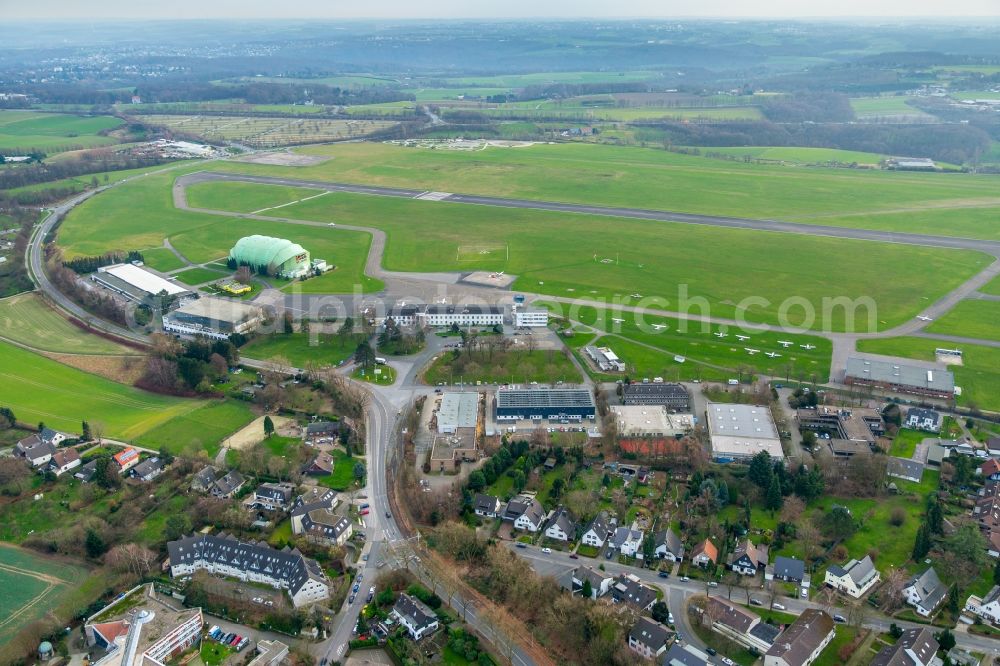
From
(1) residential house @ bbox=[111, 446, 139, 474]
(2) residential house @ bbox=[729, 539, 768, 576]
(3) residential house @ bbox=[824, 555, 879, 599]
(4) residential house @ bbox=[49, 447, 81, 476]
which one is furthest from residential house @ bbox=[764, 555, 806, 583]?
(4) residential house @ bbox=[49, 447, 81, 476]

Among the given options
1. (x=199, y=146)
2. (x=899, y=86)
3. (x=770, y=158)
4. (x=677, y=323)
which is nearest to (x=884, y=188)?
(x=770, y=158)

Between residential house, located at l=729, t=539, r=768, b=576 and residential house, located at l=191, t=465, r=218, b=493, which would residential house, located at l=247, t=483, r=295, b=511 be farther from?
residential house, located at l=729, t=539, r=768, b=576

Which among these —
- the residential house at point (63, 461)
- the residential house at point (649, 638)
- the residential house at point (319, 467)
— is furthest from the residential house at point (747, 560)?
the residential house at point (63, 461)

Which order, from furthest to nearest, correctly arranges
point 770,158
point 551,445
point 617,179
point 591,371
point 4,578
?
point 770,158
point 617,179
point 591,371
point 551,445
point 4,578

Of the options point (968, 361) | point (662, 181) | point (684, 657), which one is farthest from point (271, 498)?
point (662, 181)

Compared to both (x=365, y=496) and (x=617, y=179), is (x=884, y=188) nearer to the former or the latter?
(x=617, y=179)

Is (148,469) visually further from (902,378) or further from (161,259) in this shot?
(902,378)
